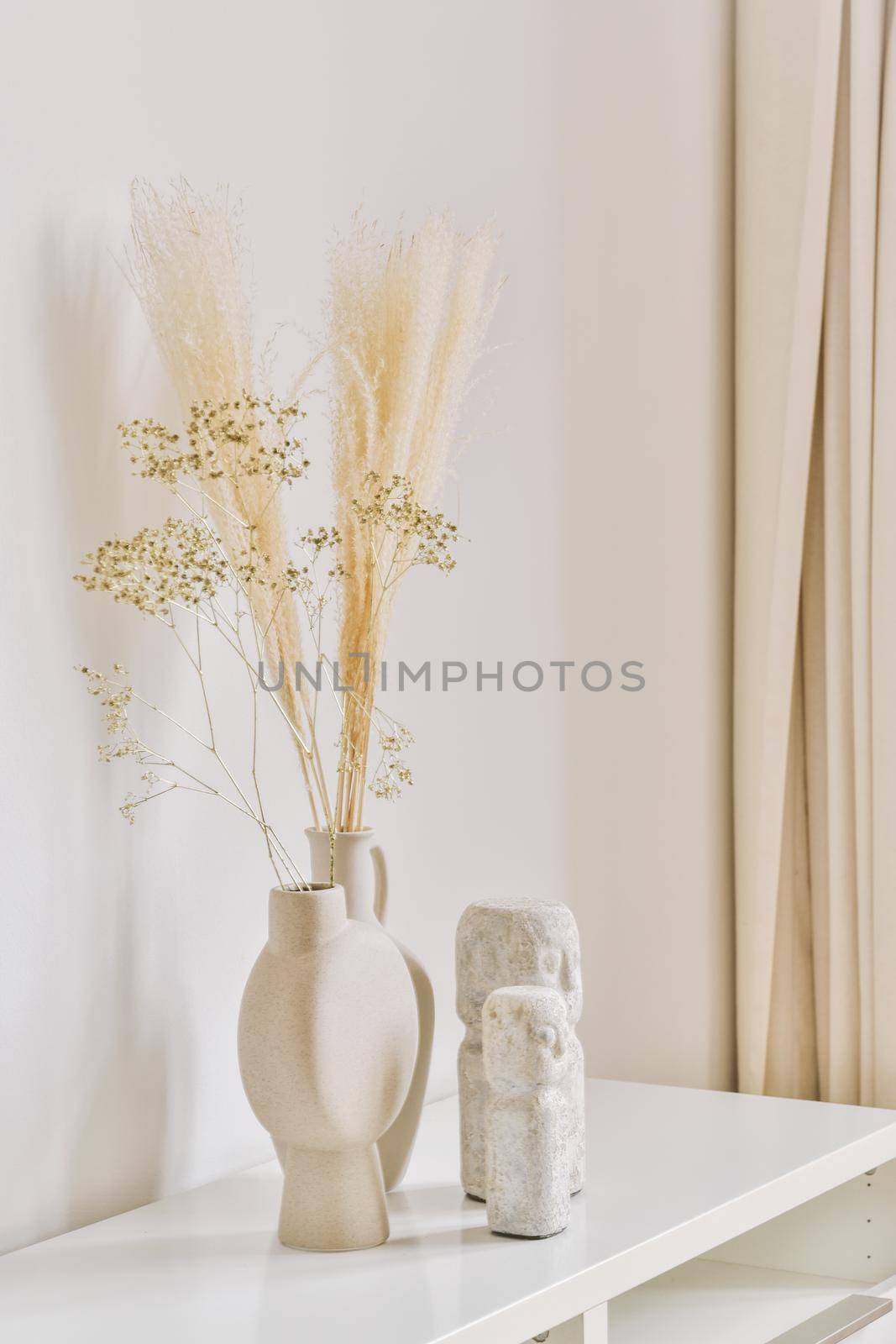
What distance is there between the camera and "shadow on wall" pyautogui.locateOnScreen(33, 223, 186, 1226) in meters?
1.08

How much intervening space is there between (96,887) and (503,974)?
31 centimetres

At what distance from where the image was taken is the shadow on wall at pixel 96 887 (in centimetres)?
108

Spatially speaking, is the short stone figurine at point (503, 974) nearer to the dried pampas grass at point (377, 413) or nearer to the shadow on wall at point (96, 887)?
the dried pampas grass at point (377, 413)

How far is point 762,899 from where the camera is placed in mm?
1744

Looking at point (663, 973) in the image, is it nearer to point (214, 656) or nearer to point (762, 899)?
point (762, 899)

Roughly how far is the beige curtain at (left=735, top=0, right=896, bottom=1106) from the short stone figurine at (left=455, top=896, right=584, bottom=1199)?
0.66 m

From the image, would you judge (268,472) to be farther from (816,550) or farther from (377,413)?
(816,550)

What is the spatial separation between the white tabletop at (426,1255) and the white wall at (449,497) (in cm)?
9

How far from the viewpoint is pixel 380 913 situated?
1.25 meters

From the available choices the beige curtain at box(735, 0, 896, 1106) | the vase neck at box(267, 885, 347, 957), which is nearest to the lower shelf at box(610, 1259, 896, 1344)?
the beige curtain at box(735, 0, 896, 1106)

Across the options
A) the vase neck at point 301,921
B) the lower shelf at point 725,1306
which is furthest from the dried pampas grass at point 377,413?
the lower shelf at point 725,1306

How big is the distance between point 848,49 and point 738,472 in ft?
1.59

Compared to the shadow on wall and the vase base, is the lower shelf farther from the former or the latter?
the shadow on wall

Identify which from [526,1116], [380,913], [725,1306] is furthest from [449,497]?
[725,1306]
